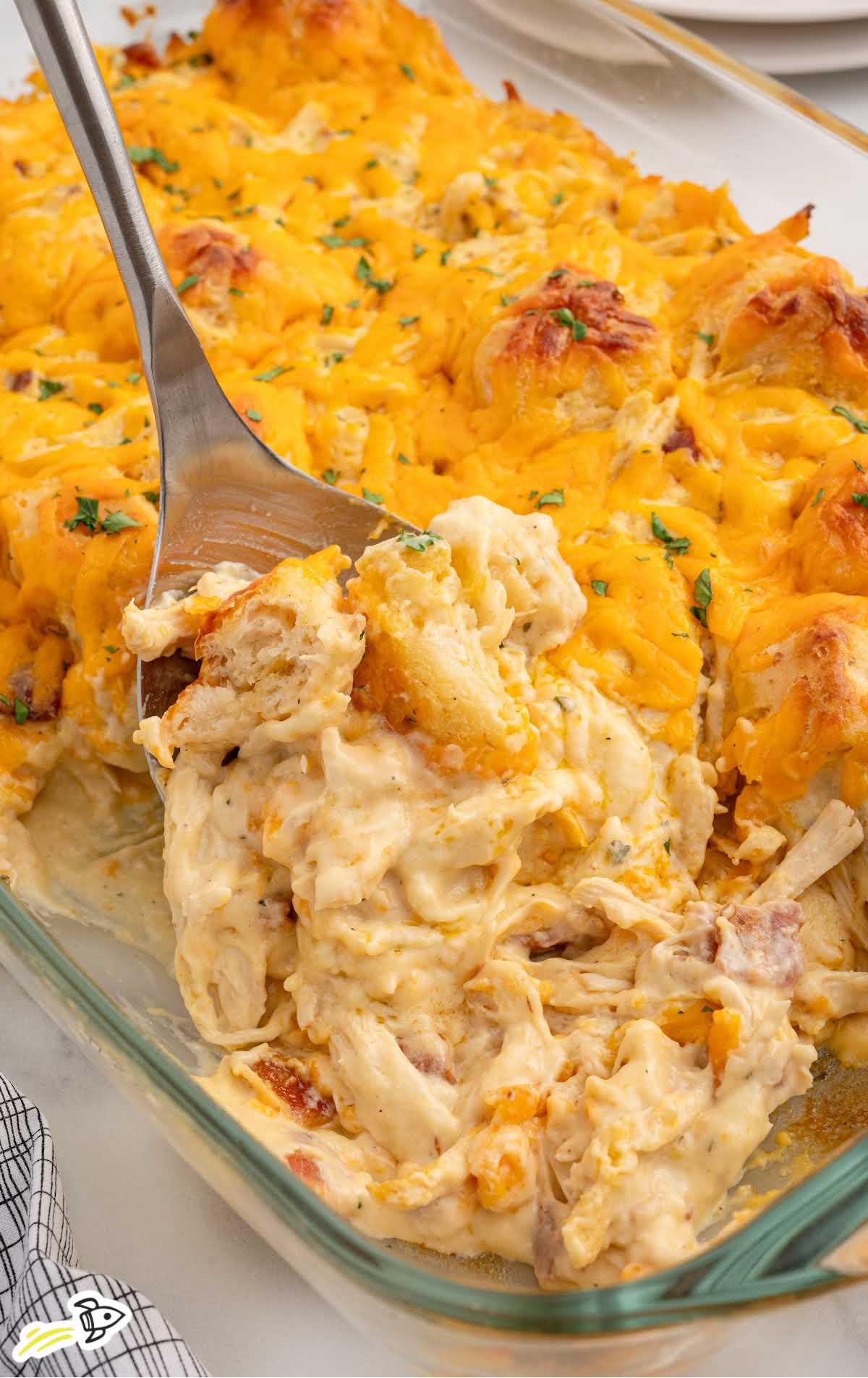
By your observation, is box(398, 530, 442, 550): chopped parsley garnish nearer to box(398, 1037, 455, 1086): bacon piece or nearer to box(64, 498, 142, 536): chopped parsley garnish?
box(64, 498, 142, 536): chopped parsley garnish

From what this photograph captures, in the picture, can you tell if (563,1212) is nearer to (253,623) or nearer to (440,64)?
(253,623)

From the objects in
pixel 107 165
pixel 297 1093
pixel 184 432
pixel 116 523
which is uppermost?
pixel 107 165

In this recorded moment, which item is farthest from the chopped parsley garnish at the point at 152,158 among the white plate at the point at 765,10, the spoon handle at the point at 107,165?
the white plate at the point at 765,10

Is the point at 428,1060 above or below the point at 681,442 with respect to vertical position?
below

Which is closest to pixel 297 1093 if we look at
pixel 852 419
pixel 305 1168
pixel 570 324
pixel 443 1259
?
pixel 305 1168

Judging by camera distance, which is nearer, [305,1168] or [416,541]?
[305,1168]

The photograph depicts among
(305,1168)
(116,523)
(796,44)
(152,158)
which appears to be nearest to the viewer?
(305,1168)

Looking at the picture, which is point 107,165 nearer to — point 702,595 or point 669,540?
point 669,540

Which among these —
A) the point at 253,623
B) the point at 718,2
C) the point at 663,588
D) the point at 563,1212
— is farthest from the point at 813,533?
the point at 718,2
